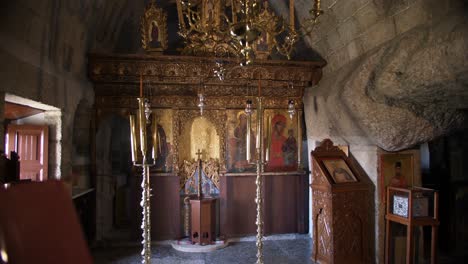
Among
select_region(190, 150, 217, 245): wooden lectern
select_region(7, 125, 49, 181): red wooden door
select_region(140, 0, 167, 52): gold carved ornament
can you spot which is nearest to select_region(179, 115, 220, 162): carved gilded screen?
select_region(190, 150, 217, 245): wooden lectern

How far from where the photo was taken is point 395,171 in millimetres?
3912

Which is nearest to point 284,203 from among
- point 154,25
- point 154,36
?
point 154,36

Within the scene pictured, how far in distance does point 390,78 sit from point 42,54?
3407 mm

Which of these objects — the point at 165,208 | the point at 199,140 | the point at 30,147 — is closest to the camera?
the point at 30,147

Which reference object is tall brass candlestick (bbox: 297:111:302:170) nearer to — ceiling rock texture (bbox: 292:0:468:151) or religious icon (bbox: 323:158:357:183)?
ceiling rock texture (bbox: 292:0:468:151)

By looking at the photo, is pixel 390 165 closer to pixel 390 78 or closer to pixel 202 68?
pixel 390 78

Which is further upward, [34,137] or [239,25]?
[239,25]

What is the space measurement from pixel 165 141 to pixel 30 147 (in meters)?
1.85

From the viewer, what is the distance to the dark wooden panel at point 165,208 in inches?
201

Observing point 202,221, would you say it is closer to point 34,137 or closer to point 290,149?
point 290,149

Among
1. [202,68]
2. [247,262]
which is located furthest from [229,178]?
[202,68]

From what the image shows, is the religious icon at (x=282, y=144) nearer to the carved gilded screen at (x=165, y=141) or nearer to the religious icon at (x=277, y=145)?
the religious icon at (x=277, y=145)

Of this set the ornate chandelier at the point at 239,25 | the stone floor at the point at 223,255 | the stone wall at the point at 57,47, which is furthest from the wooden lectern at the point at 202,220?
the ornate chandelier at the point at 239,25

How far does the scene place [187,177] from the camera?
17.3 ft
